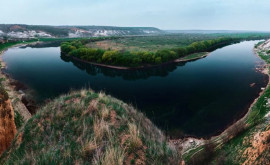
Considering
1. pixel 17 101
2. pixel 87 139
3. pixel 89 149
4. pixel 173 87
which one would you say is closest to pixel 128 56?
pixel 173 87

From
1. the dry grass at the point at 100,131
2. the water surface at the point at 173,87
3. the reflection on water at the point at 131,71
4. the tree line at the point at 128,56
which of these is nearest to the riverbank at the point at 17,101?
the water surface at the point at 173,87

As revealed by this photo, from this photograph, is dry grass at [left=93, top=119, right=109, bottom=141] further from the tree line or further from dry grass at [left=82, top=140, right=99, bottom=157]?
the tree line

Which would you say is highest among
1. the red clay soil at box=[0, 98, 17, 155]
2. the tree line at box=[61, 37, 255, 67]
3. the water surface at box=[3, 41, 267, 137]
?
the tree line at box=[61, 37, 255, 67]

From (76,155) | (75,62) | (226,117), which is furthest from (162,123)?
(75,62)

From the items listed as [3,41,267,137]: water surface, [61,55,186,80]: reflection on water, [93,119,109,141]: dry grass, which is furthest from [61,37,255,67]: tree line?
[93,119,109,141]: dry grass

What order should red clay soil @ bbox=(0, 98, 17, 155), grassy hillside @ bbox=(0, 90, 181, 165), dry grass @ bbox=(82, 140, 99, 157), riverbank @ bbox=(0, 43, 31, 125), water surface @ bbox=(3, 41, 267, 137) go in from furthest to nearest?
water surface @ bbox=(3, 41, 267, 137)
riverbank @ bbox=(0, 43, 31, 125)
red clay soil @ bbox=(0, 98, 17, 155)
dry grass @ bbox=(82, 140, 99, 157)
grassy hillside @ bbox=(0, 90, 181, 165)

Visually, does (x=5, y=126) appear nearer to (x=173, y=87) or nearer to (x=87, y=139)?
(x=87, y=139)

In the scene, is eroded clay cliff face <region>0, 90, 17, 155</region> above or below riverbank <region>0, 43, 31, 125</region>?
above
